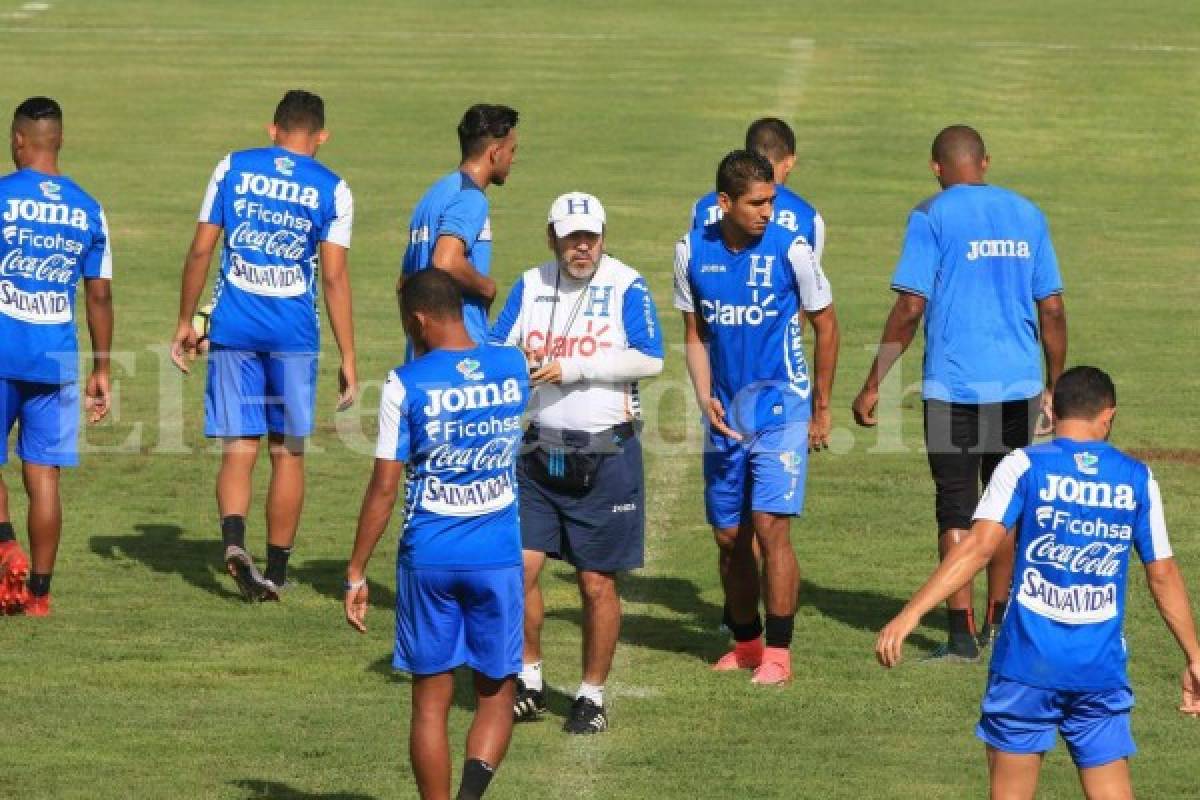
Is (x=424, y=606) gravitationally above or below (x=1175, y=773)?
above

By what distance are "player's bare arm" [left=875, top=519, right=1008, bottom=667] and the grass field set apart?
1.76m

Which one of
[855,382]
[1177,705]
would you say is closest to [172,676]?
[1177,705]

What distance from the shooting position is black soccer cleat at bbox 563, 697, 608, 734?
9859mm

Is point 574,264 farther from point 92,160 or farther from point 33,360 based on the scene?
point 92,160

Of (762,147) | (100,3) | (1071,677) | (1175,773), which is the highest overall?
(100,3)

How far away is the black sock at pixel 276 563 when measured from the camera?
1216cm

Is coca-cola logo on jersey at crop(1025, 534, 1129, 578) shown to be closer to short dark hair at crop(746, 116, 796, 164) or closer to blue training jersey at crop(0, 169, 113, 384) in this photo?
short dark hair at crop(746, 116, 796, 164)

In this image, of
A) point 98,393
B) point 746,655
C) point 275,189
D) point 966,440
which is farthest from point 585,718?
point 275,189

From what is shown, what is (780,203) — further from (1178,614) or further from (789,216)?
(1178,614)

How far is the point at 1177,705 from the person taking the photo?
1031 cm

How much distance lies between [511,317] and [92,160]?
18.0 meters

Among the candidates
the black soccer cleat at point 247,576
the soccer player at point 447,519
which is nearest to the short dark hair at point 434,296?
the soccer player at point 447,519

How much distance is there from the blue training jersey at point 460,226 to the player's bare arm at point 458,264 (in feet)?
0.10

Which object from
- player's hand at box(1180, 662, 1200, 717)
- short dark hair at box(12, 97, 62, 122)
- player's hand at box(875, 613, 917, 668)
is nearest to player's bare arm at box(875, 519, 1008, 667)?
player's hand at box(875, 613, 917, 668)
